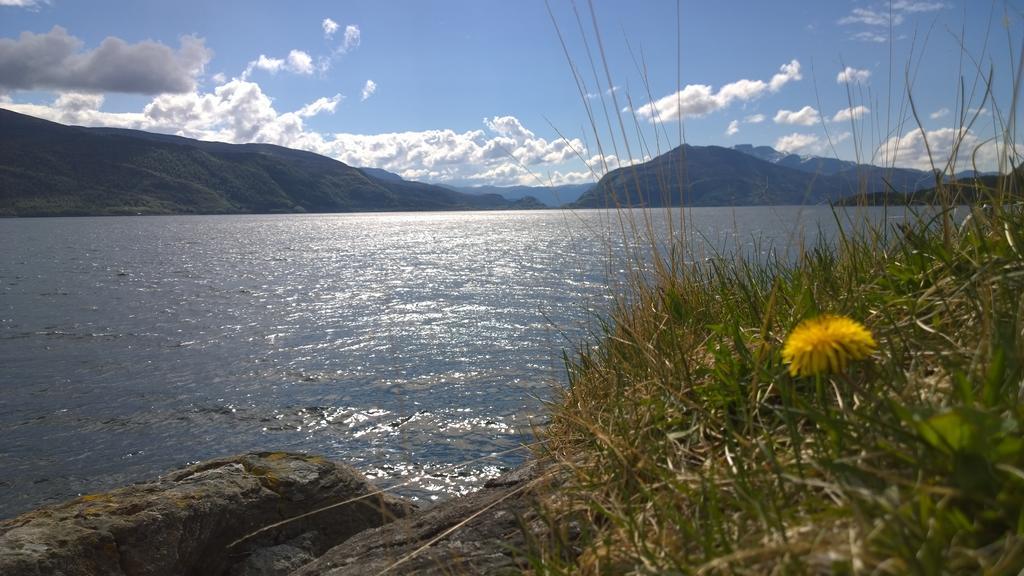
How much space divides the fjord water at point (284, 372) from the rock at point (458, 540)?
0.61 metres

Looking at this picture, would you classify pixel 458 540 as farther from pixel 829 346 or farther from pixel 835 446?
pixel 829 346

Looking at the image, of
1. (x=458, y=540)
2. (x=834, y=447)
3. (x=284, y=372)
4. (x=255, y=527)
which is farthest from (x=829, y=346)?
(x=284, y=372)

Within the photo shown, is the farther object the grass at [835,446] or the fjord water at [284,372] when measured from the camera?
the fjord water at [284,372]

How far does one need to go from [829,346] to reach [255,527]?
5.28 metres

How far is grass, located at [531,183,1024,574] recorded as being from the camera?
1314 millimetres

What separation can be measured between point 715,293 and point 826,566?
3.23m

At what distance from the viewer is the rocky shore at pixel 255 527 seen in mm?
2725

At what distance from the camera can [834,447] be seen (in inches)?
66.9

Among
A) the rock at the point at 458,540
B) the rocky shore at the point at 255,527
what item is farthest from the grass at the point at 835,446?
the rocky shore at the point at 255,527

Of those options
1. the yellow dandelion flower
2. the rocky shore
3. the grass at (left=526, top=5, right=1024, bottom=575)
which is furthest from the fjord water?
the yellow dandelion flower

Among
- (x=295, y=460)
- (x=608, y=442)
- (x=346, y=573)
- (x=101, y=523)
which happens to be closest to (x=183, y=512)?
(x=101, y=523)

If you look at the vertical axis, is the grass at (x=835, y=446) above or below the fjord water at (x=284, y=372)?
above

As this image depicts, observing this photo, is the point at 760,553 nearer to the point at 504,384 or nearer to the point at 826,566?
the point at 826,566

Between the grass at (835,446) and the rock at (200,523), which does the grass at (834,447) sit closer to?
the grass at (835,446)
